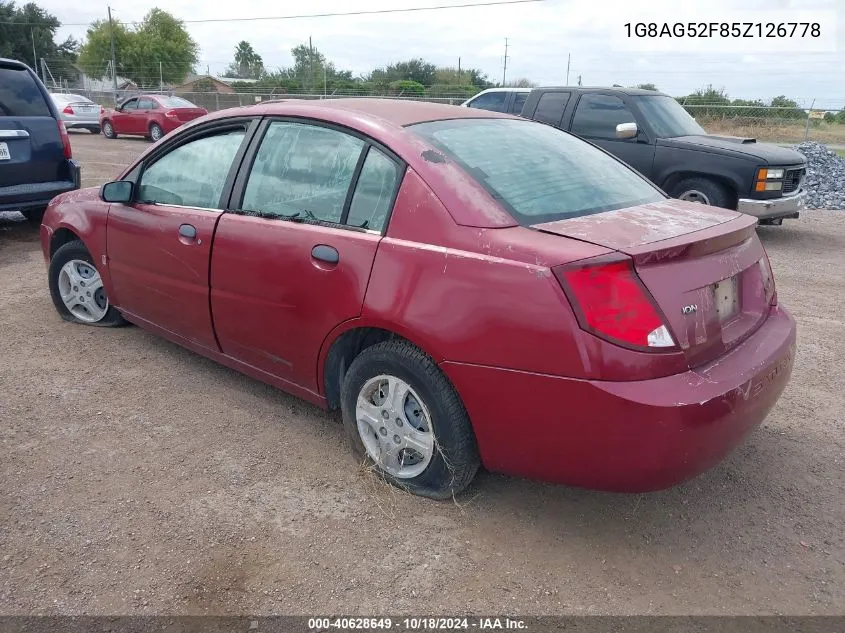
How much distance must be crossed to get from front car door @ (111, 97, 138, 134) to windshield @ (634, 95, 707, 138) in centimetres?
1696

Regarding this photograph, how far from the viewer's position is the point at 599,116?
857 cm

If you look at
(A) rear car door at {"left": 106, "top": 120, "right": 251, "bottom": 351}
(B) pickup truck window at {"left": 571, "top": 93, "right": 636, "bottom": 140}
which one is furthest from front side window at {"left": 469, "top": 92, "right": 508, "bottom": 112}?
(A) rear car door at {"left": 106, "top": 120, "right": 251, "bottom": 351}

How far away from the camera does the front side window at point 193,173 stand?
3574 millimetres

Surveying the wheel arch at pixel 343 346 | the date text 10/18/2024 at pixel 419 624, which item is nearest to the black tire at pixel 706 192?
the wheel arch at pixel 343 346

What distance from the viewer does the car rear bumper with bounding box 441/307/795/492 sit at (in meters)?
2.21

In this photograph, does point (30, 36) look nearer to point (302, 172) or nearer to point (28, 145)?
point (28, 145)

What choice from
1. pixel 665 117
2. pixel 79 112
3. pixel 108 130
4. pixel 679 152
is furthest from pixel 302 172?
pixel 79 112

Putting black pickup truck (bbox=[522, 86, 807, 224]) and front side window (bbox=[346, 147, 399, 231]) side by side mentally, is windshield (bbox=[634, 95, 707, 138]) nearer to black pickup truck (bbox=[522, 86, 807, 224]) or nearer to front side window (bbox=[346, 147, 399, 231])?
black pickup truck (bbox=[522, 86, 807, 224])

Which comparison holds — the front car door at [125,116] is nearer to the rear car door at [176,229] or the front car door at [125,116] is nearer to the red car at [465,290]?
the rear car door at [176,229]

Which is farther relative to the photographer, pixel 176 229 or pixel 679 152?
pixel 679 152

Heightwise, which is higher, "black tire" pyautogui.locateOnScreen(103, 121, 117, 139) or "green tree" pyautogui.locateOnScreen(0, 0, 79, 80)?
"green tree" pyautogui.locateOnScreen(0, 0, 79, 80)

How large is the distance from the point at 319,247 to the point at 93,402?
1755 mm

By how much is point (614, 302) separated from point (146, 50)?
229 ft

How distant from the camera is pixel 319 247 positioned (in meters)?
2.96
